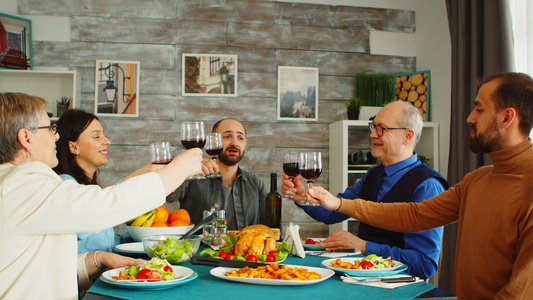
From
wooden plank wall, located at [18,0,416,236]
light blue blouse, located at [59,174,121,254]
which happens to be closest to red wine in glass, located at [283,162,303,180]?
light blue blouse, located at [59,174,121,254]

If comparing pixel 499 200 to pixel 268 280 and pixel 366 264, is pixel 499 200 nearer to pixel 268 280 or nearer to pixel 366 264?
pixel 366 264

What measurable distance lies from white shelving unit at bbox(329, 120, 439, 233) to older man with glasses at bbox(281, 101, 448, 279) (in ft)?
3.89

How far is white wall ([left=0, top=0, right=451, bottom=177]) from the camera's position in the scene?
3.92 meters

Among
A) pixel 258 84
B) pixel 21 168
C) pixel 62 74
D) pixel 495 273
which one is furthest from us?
pixel 258 84

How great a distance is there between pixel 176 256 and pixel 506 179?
1.15 meters

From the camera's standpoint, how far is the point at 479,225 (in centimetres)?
162

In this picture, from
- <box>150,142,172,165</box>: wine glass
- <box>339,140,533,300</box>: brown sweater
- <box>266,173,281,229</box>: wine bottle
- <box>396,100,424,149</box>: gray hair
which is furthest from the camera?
<box>396,100,424,149</box>: gray hair

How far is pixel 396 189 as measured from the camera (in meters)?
2.33

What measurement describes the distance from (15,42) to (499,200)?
3.72m

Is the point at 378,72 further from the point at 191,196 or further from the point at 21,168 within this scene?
the point at 21,168

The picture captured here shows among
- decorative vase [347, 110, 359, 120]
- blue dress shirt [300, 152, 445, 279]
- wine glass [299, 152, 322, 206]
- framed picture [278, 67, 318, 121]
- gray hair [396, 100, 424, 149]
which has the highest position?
framed picture [278, 67, 318, 121]

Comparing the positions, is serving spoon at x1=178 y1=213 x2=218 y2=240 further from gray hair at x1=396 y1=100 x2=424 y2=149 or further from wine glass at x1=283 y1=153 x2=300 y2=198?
gray hair at x1=396 y1=100 x2=424 y2=149

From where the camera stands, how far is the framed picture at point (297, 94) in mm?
4207

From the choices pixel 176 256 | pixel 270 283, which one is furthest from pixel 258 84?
pixel 270 283
